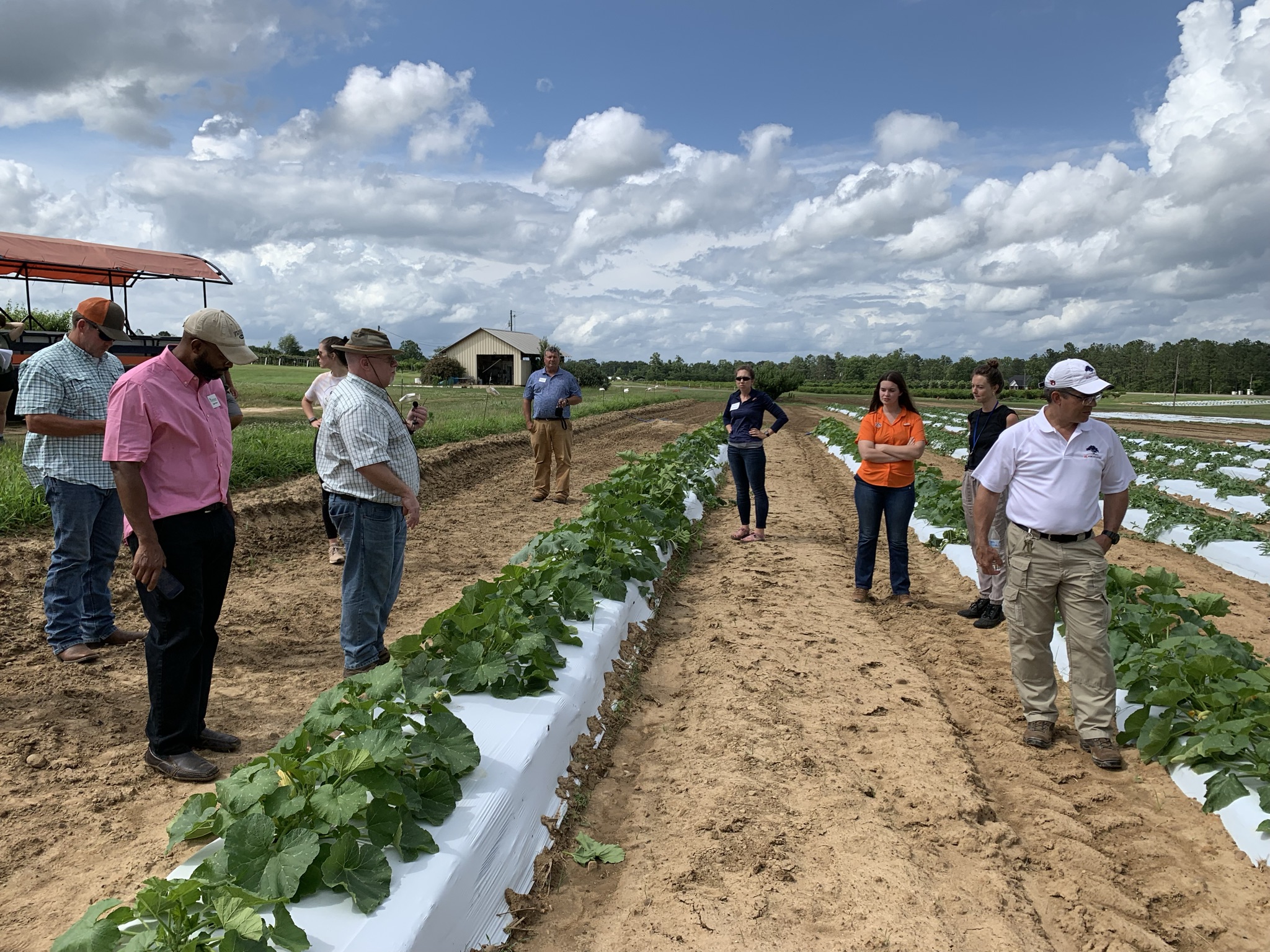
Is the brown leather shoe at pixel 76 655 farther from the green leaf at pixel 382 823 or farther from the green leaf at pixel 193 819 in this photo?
the green leaf at pixel 382 823

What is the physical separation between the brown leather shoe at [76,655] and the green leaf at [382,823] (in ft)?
Result: 9.98

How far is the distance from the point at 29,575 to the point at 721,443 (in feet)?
36.0

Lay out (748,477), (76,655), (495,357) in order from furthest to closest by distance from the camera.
→ (495,357) < (748,477) < (76,655)

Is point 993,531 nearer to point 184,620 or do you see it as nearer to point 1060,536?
point 1060,536

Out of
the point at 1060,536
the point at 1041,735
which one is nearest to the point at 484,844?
the point at 1041,735

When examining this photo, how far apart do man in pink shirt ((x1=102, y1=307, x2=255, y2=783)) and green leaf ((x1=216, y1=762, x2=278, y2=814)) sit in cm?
103

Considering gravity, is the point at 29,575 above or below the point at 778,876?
above

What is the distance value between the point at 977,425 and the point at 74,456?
18.2 feet

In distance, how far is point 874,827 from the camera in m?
3.02

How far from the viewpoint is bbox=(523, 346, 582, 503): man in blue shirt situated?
30.3ft

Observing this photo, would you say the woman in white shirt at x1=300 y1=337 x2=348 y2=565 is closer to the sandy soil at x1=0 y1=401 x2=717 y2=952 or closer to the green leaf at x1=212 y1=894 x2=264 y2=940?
the sandy soil at x1=0 y1=401 x2=717 y2=952

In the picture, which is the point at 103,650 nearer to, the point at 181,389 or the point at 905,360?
the point at 181,389

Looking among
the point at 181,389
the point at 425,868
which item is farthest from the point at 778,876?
the point at 181,389

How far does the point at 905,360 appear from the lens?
105125mm
